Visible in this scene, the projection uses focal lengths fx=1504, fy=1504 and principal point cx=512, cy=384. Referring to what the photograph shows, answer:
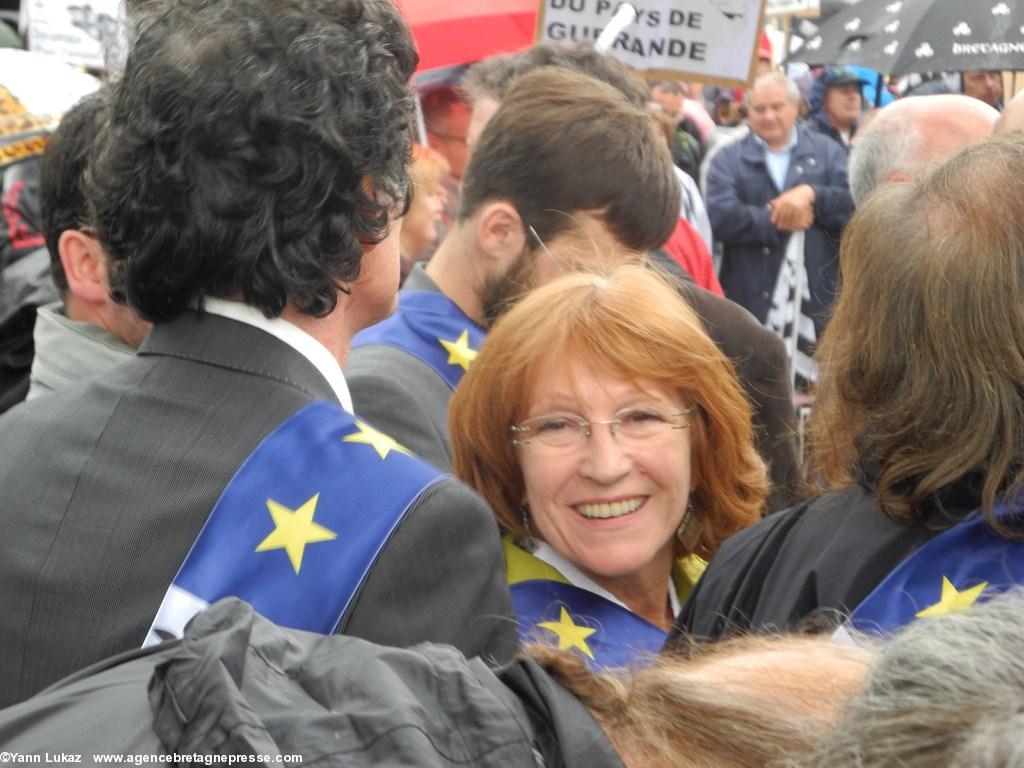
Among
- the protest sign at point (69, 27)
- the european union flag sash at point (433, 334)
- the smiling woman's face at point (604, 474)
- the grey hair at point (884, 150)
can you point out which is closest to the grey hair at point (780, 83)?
the protest sign at point (69, 27)

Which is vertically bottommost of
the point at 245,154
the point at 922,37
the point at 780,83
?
the point at 780,83

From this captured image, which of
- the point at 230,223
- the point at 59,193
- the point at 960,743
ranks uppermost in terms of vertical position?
the point at 960,743

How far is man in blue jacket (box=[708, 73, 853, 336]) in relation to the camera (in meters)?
8.91

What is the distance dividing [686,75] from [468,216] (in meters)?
2.53

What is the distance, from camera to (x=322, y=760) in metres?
1.04

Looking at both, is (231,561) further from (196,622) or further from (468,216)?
(468,216)

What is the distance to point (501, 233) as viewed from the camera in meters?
3.66

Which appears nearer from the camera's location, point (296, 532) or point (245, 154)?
point (296, 532)

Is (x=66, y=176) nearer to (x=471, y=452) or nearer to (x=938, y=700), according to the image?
(x=471, y=452)

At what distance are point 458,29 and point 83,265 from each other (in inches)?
142

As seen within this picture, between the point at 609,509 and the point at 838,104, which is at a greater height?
the point at 609,509

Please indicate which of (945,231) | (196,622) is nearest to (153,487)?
(196,622)

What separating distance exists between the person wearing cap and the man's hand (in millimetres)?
1519

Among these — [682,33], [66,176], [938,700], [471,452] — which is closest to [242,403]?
[471,452]
